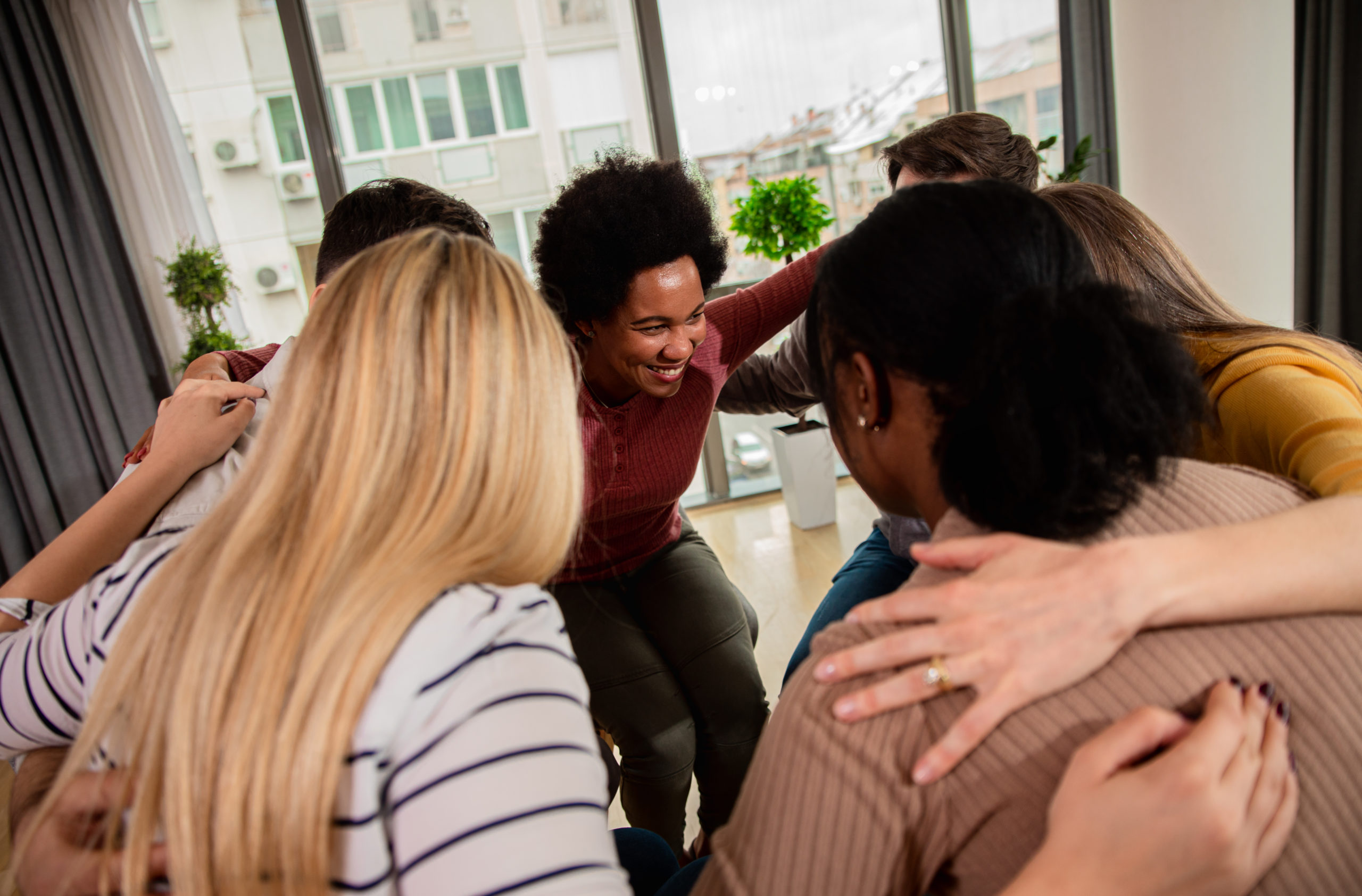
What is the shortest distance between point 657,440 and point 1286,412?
102cm

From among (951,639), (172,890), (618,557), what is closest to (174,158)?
(618,557)

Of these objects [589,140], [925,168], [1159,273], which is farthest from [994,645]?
[589,140]

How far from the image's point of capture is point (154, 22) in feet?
10.6

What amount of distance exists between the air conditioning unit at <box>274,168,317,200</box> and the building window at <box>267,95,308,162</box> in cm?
5

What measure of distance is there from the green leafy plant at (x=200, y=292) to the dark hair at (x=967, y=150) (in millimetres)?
2690

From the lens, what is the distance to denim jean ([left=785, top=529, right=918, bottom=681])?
4.75ft

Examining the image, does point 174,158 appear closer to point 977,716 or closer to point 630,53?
point 630,53

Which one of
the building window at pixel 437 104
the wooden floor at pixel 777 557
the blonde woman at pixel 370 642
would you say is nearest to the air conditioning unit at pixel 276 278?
the building window at pixel 437 104

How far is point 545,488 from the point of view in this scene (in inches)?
28.7

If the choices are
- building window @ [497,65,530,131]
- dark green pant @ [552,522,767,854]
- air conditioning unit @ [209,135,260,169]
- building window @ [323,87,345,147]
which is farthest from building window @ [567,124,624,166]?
dark green pant @ [552,522,767,854]

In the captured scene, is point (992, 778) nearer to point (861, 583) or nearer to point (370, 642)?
point (370, 642)

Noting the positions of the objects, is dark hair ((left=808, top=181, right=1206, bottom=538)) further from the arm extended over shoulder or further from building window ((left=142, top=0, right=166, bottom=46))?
building window ((left=142, top=0, right=166, bottom=46))

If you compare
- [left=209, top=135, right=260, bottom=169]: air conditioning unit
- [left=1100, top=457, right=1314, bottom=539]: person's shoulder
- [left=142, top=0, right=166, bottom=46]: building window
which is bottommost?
[left=1100, top=457, right=1314, bottom=539]: person's shoulder

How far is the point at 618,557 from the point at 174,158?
300 cm
